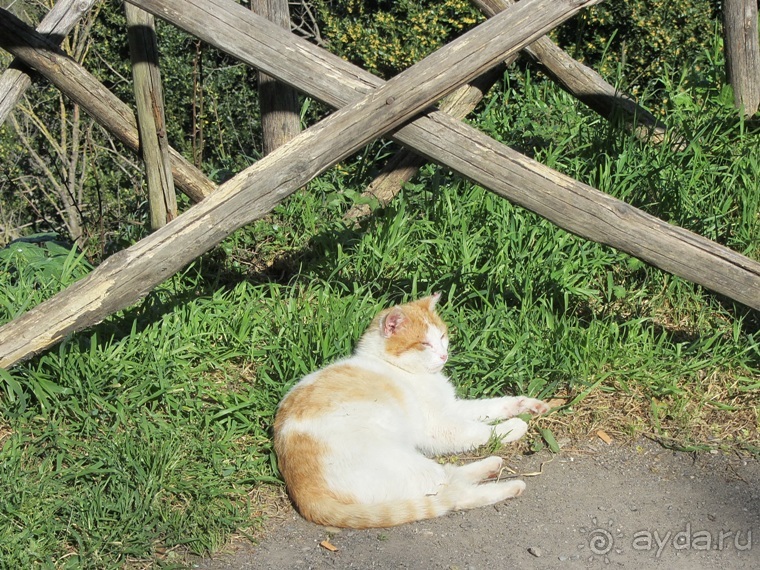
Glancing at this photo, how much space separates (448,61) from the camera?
148 inches

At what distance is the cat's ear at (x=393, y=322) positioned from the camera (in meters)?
4.04

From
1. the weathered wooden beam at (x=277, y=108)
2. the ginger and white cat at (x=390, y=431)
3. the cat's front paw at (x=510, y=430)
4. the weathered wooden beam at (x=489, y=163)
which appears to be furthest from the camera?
the weathered wooden beam at (x=277, y=108)

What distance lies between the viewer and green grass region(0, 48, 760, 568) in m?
3.56

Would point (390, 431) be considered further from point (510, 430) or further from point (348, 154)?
point (348, 154)

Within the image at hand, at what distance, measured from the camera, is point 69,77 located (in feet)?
14.4

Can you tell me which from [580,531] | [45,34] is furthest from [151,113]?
[580,531]

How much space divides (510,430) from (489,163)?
1.28m

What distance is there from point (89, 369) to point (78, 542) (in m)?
1.00

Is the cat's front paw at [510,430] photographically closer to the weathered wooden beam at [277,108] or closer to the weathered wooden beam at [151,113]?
the weathered wooden beam at [277,108]

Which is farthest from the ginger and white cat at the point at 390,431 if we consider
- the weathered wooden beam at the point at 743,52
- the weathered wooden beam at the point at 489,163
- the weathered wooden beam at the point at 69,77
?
the weathered wooden beam at the point at 743,52

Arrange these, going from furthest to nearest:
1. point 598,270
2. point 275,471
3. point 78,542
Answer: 1. point 598,270
2. point 275,471
3. point 78,542

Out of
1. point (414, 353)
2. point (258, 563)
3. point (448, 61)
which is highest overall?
point (448, 61)

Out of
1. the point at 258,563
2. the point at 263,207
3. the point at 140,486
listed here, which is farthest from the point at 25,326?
the point at 258,563

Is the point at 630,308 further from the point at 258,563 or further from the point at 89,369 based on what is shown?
the point at 89,369
